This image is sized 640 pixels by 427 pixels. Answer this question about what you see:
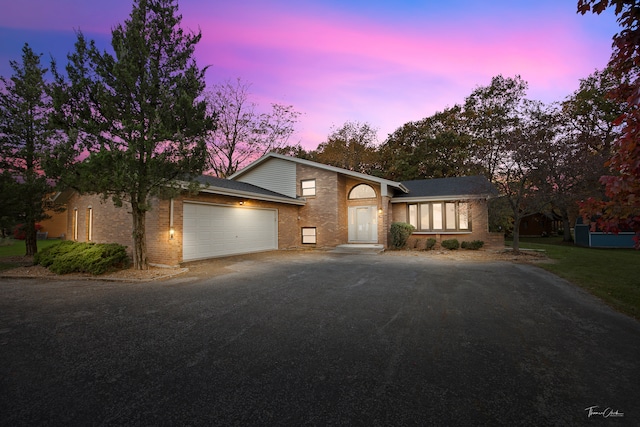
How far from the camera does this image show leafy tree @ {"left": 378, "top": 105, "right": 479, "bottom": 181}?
29047 millimetres

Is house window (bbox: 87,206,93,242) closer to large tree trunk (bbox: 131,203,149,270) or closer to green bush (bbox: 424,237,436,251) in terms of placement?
large tree trunk (bbox: 131,203,149,270)

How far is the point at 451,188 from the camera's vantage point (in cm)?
1733

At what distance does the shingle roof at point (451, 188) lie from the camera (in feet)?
47.9

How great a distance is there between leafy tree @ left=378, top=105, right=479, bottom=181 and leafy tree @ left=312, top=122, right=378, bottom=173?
2.63 m

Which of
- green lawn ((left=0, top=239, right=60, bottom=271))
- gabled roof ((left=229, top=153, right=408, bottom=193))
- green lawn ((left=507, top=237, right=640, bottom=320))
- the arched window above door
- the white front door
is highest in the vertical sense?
gabled roof ((left=229, top=153, right=408, bottom=193))

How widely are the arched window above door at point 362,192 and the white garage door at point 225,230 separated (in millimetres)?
4978

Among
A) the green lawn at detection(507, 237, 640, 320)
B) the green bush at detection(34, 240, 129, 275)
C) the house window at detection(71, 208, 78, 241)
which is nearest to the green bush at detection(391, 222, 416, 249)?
the green lawn at detection(507, 237, 640, 320)

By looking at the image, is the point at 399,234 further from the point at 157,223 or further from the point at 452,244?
the point at 157,223

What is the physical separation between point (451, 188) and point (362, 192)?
5648mm

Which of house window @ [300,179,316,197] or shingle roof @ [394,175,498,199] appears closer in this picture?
shingle roof @ [394,175,498,199]

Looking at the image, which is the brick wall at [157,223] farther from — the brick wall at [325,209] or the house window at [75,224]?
the brick wall at [325,209]

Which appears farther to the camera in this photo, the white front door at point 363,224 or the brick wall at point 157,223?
the white front door at point 363,224

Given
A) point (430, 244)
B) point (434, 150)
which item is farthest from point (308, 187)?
point (434, 150)

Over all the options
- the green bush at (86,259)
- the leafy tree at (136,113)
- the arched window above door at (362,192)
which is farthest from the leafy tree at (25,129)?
the arched window above door at (362,192)
